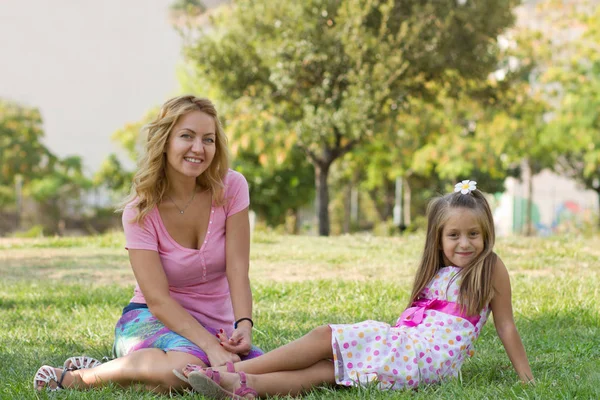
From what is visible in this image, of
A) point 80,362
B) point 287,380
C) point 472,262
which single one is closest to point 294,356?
point 287,380

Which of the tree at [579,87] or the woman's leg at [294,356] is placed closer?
the woman's leg at [294,356]

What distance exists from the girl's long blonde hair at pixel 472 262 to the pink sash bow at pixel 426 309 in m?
0.03

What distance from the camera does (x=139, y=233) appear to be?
3688 millimetres

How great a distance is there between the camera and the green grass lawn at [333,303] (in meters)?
3.39

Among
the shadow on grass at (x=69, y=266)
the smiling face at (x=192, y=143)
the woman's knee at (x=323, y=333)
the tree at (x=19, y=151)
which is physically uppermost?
the tree at (x=19, y=151)

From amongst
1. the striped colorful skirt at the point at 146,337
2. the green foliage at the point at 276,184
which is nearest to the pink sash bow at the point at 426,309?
the striped colorful skirt at the point at 146,337

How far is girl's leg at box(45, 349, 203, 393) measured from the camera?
331 centimetres

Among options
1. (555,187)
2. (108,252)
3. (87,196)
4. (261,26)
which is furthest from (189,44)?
(555,187)

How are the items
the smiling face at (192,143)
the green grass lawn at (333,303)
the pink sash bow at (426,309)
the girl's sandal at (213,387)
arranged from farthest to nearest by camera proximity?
the smiling face at (192,143)
the pink sash bow at (426,309)
the green grass lawn at (333,303)
the girl's sandal at (213,387)

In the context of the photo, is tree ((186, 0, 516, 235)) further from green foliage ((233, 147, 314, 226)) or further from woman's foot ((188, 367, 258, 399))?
woman's foot ((188, 367, 258, 399))

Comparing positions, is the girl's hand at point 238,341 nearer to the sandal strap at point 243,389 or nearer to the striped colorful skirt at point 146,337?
the striped colorful skirt at point 146,337

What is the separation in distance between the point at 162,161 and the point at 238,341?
94 cm

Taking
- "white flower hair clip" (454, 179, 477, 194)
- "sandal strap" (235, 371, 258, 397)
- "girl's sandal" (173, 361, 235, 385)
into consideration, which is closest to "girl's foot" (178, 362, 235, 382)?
"girl's sandal" (173, 361, 235, 385)

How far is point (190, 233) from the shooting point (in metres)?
3.84
